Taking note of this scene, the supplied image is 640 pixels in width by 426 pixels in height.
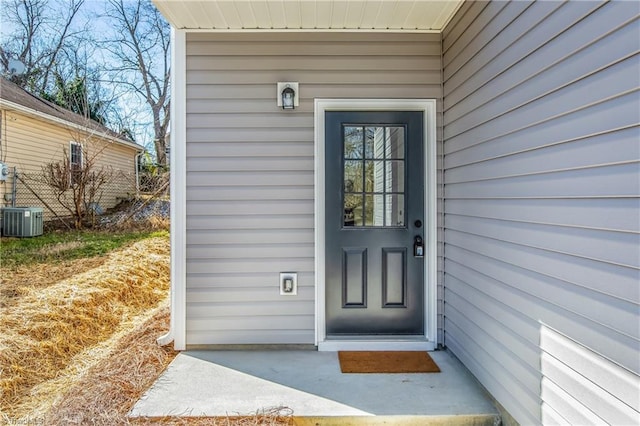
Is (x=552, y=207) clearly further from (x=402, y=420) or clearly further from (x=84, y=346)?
(x=84, y=346)

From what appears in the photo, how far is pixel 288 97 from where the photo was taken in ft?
9.42

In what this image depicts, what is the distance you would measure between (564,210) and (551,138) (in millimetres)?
344

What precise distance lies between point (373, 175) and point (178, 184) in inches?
64.3

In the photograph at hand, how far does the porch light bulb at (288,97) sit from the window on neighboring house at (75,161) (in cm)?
786

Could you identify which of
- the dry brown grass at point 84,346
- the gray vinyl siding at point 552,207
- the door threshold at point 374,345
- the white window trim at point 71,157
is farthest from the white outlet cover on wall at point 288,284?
the white window trim at point 71,157

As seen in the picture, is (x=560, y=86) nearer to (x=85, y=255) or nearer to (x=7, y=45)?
(x=85, y=255)

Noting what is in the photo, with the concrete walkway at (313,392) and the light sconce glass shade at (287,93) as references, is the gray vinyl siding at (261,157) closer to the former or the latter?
the light sconce glass shade at (287,93)

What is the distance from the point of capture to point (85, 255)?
583 cm

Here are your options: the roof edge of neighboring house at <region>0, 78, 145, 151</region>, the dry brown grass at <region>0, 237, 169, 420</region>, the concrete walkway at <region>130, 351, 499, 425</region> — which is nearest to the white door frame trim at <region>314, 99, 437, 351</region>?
the concrete walkway at <region>130, 351, 499, 425</region>

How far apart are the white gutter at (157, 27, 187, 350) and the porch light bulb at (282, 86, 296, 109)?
2.70ft

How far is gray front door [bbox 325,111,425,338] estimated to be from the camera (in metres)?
2.97

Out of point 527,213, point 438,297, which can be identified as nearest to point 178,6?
point 527,213

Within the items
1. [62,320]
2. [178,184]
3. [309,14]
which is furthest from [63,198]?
[309,14]

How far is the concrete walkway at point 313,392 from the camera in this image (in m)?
2.02
